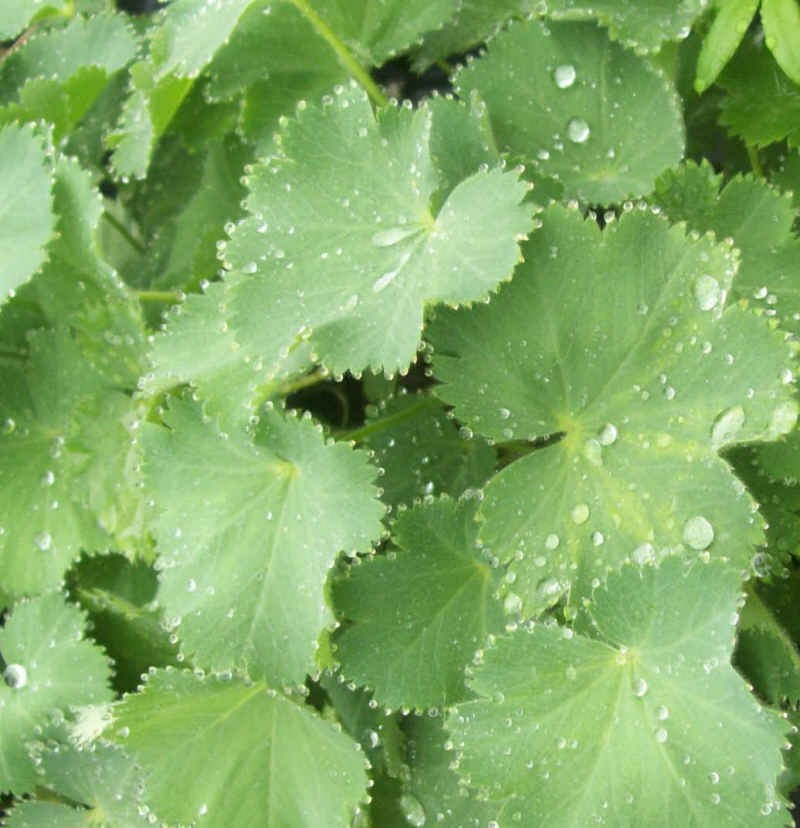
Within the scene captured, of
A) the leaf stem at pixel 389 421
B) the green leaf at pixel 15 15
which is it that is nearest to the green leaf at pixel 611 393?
the leaf stem at pixel 389 421

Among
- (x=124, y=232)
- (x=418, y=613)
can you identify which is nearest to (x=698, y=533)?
(x=418, y=613)

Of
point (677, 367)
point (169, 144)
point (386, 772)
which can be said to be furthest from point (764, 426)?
point (169, 144)

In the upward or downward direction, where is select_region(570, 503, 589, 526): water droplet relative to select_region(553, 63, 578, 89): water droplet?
downward

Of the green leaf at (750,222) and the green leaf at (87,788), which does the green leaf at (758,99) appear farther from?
the green leaf at (87,788)

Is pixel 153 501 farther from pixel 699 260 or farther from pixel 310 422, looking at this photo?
pixel 699 260

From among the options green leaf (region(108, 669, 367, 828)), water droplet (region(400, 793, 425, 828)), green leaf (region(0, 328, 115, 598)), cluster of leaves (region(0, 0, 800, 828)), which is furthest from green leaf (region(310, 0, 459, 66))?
water droplet (region(400, 793, 425, 828))

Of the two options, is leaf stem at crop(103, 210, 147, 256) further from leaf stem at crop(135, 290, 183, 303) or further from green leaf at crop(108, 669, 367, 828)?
green leaf at crop(108, 669, 367, 828)
